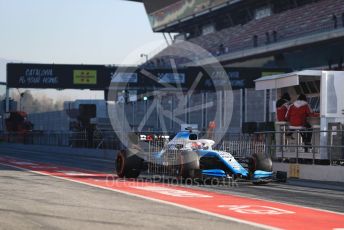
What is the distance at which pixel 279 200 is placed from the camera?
1192 cm

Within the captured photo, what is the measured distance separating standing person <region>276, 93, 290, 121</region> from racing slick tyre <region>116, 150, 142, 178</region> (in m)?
6.52

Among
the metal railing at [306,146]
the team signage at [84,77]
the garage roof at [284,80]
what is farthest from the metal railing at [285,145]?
the team signage at [84,77]

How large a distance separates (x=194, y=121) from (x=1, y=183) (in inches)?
749

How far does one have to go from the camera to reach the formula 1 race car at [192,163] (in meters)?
14.5

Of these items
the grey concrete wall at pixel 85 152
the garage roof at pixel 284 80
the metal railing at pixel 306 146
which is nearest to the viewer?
the metal railing at pixel 306 146

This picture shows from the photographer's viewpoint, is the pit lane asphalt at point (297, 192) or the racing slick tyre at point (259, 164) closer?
the pit lane asphalt at point (297, 192)

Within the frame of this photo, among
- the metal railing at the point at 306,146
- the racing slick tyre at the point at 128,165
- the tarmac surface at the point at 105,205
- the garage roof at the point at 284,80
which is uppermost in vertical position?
the garage roof at the point at 284,80

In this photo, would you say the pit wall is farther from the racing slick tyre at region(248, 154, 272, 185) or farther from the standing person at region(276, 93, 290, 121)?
the racing slick tyre at region(248, 154, 272, 185)

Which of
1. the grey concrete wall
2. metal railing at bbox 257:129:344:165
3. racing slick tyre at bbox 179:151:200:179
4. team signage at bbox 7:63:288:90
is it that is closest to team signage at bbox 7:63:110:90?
team signage at bbox 7:63:288:90

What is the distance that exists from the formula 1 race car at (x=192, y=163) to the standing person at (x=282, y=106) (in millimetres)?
5174

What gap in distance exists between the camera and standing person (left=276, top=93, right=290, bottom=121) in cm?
2091

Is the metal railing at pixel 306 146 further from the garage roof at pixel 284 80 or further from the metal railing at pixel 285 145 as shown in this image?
the garage roof at pixel 284 80

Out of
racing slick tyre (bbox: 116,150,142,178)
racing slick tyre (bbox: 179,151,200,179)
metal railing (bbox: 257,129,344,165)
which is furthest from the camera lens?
metal railing (bbox: 257,129,344,165)

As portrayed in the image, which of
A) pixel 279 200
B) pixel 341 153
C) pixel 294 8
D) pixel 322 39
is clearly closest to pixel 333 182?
pixel 341 153
